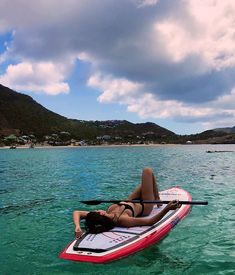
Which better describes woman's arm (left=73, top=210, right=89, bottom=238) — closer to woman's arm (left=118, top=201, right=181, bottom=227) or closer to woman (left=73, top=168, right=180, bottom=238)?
woman (left=73, top=168, right=180, bottom=238)

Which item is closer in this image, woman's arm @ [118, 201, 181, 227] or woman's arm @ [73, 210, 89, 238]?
woman's arm @ [73, 210, 89, 238]

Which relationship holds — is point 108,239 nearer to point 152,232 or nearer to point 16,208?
point 152,232

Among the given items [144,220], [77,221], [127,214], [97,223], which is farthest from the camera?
[127,214]

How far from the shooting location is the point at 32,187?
28609mm

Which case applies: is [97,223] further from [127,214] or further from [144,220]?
[144,220]

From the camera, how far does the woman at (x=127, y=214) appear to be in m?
11.4

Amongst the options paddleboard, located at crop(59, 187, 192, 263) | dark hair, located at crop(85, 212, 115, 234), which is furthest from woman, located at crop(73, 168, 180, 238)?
paddleboard, located at crop(59, 187, 192, 263)

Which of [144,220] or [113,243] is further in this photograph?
[144,220]

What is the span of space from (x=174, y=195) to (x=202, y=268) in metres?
8.19

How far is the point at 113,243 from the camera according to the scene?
34.2ft

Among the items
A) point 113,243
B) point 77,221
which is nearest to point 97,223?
point 77,221

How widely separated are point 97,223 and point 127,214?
1.18m

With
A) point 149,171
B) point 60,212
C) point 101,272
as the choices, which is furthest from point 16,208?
point 101,272

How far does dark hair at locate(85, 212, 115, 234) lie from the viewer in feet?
37.2
